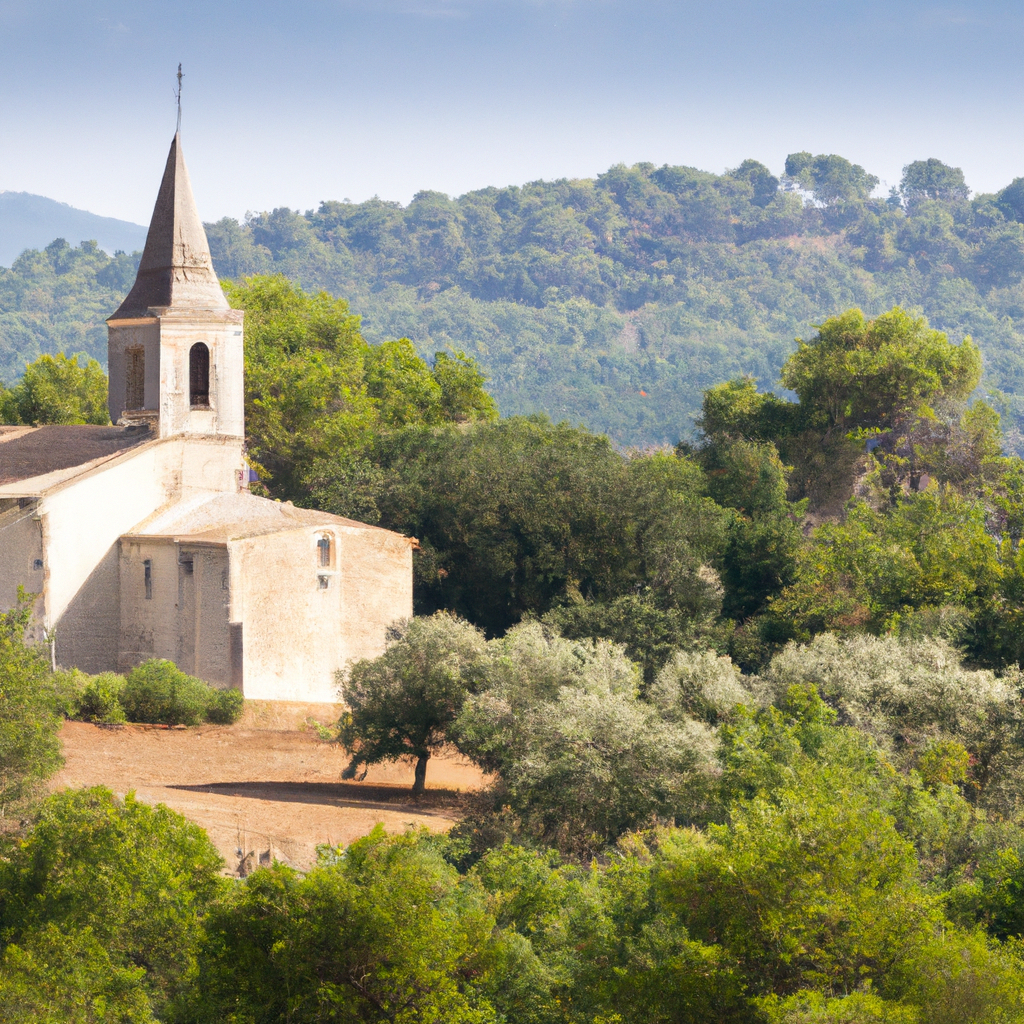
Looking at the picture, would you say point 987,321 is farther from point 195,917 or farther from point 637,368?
point 195,917

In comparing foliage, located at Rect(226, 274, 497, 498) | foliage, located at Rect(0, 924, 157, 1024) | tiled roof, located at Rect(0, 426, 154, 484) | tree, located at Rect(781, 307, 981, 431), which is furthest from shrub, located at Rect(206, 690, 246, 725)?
tree, located at Rect(781, 307, 981, 431)

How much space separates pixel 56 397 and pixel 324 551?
23.3 meters

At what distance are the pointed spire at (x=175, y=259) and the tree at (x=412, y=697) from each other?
11.5 metres

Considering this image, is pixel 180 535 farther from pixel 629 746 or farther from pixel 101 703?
pixel 629 746

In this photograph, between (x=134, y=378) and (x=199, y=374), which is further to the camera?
(x=134, y=378)

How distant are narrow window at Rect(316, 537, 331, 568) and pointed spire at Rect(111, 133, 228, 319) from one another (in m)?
6.25

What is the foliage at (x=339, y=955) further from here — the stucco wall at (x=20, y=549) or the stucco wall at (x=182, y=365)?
the stucco wall at (x=182, y=365)

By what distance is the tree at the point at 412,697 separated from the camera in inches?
1040

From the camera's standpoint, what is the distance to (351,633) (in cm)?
3334

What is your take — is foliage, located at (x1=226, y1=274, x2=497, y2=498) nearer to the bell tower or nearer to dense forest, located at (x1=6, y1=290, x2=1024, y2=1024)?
dense forest, located at (x1=6, y1=290, x2=1024, y2=1024)

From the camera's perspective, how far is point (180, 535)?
31.8 m

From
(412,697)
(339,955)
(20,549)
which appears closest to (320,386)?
(20,549)

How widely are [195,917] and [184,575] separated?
16580 mm

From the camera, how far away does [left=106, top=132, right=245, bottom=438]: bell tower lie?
33750 millimetres
